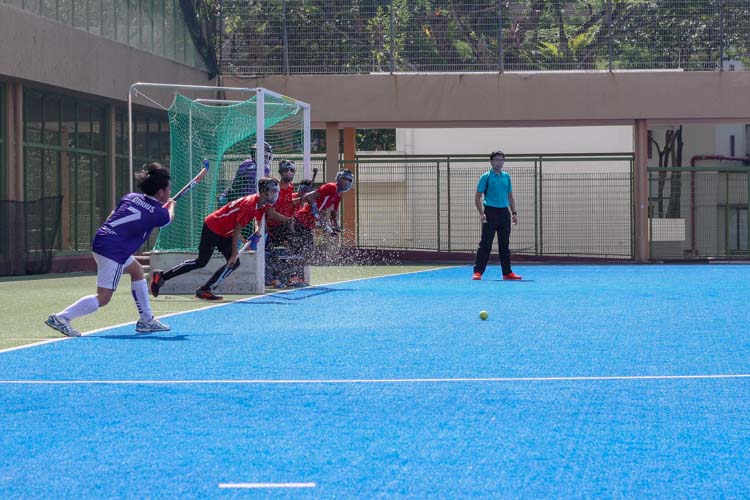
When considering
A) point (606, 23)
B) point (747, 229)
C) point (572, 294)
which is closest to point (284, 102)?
point (572, 294)

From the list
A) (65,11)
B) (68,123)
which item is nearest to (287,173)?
(65,11)

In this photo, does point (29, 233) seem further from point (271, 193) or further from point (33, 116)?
point (271, 193)

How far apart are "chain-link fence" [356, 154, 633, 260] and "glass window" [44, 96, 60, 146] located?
7.21m

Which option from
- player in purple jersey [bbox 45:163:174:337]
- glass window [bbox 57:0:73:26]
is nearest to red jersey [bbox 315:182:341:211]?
player in purple jersey [bbox 45:163:174:337]

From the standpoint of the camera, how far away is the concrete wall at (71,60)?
20969mm

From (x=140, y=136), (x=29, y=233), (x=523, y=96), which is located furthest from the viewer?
(x=140, y=136)

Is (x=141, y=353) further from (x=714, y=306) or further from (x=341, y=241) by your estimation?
(x=341, y=241)

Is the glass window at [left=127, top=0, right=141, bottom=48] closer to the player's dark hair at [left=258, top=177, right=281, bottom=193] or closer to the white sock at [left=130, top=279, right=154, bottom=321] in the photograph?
the player's dark hair at [left=258, top=177, right=281, bottom=193]

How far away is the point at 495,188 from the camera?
17625 millimetres

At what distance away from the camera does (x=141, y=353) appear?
8.88 metres

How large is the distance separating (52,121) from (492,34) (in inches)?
379

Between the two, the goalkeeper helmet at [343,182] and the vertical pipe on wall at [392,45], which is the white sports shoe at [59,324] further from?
the vertical pipe on wall at [392,45]

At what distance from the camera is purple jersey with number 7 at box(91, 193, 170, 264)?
9.97 m

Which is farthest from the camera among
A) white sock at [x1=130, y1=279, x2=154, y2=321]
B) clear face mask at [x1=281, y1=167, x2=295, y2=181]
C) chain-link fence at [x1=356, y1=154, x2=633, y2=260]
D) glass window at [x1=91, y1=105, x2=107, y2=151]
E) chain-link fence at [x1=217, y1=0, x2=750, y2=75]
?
chain-link fence at [x1=356, y1=154, x2=633, y2=260]
